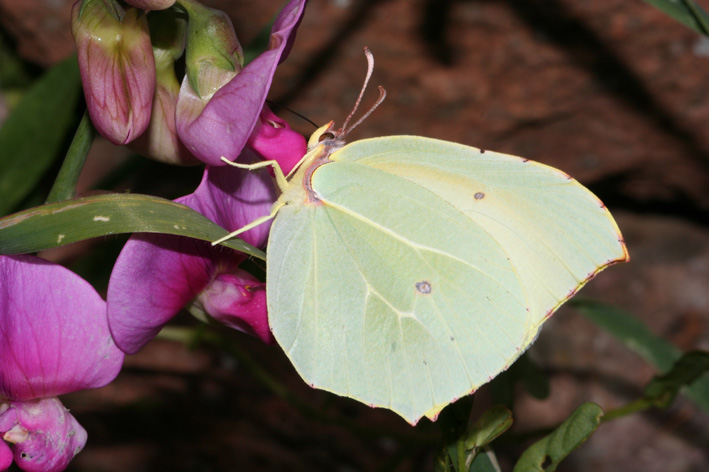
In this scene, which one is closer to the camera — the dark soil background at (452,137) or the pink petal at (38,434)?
the pink petal at (38,434)

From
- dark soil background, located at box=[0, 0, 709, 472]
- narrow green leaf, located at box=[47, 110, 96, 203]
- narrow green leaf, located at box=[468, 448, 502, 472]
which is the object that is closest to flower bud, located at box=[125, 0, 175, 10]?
narrow green leaf, located at box=[47, 110, 96, 203]

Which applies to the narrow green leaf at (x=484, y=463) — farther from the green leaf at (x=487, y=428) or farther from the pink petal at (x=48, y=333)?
the pink petal at (x=48, y=333)

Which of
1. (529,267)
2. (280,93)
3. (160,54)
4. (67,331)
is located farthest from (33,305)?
(280,93)

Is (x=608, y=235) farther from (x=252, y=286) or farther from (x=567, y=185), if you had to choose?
(x=252, y=286)

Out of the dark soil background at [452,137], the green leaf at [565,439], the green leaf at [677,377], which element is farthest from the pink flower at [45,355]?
the green leaf at [677,377]

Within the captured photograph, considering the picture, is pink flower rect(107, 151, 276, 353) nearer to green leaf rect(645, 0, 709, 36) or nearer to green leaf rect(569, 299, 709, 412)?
green leaf rect(645, 0, 709, 36)

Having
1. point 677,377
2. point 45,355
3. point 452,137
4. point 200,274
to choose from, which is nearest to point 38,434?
point 45,355

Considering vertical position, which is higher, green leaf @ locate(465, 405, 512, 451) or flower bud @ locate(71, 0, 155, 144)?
flower bud @ locate(71, 0, 155, 144)
